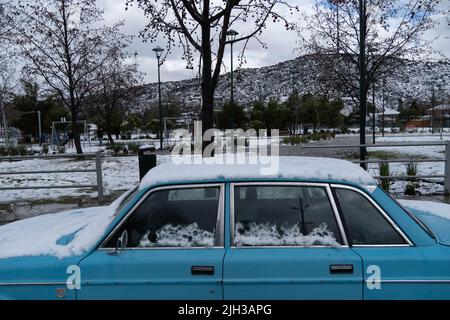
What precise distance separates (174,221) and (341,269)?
1183 mm

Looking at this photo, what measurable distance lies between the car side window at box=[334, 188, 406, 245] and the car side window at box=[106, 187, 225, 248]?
882 mm

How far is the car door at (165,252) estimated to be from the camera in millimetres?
2717

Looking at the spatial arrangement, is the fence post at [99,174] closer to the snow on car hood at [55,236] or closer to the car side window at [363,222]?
the snow on car hood at [55,236]

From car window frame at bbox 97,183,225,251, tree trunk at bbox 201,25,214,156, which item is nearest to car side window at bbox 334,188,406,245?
car window frame at bbox 97,183,225,251

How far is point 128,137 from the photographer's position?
45750 millimetres

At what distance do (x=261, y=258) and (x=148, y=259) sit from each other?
744 mm

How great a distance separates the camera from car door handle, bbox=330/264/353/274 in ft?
8.75

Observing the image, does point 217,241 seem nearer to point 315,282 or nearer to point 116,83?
point 315,282

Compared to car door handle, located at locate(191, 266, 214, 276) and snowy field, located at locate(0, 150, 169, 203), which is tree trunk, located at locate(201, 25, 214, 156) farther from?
car door handle, located at locate(191, 266, 214, 276)

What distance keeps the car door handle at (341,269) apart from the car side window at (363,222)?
0.20 metres

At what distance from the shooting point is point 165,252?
2846 millimetres

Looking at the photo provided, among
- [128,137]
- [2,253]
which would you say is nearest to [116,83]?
[128,137]

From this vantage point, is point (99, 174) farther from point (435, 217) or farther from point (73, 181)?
point (435, 217)

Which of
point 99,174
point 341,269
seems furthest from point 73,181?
point 341,269
